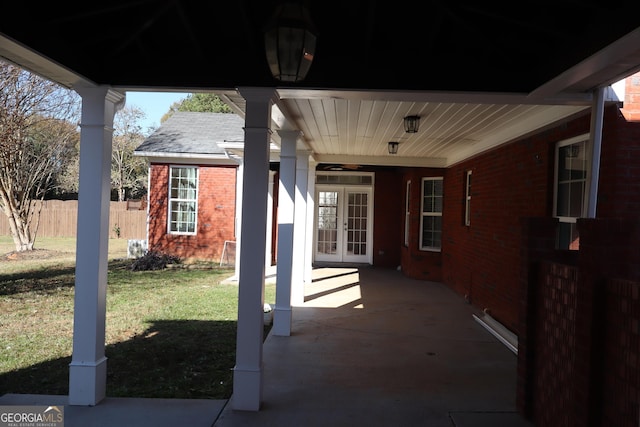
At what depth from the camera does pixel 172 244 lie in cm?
1559

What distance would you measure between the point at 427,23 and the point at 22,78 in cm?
1371

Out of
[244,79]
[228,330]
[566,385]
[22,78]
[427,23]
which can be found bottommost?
[228,330]

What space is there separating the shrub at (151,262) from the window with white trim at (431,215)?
733 cm

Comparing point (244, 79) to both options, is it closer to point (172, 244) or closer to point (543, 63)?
point (543, 63)

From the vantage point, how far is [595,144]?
4.12 metres

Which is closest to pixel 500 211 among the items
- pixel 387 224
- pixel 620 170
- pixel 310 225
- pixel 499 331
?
pixel 499 331

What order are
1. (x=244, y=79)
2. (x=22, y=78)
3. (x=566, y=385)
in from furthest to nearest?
(x=22, y=78)
(x=244, y=79)
(x=566, y=385)

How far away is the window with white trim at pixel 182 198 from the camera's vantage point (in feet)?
51.1

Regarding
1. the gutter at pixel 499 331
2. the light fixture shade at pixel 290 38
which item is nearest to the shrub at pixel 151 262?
the gutter at pixel 499 331

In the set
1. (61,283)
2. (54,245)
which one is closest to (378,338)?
(61,283)

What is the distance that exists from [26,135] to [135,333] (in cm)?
1089

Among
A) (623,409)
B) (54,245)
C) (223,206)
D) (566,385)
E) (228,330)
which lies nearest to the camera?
(623,409)

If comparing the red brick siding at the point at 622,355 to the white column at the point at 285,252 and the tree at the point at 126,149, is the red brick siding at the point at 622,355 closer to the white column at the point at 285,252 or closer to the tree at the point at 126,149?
the white column at the point at 285,252

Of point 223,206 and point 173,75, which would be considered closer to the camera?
point 173,75
